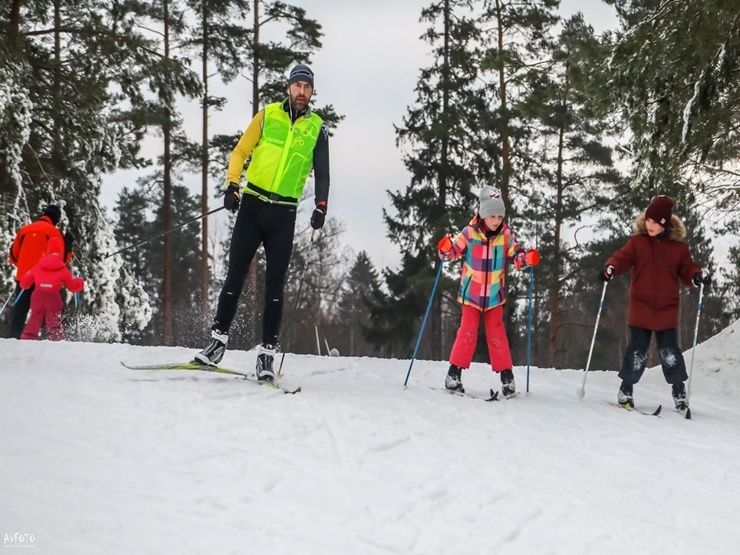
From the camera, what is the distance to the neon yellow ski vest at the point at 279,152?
5.42m

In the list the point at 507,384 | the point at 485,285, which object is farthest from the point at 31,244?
the point at 507,384

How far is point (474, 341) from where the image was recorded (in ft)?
19.6

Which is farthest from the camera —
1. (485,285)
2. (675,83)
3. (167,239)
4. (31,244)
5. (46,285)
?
(167,239)

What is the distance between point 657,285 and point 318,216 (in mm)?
2776

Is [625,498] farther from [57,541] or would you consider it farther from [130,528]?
[57,541]

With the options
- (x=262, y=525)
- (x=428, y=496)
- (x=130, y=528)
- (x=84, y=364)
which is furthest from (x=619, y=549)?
(x=84, y=364)

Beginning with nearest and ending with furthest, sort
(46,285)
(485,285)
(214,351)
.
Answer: (214,351)
(485,285)
(46,285)

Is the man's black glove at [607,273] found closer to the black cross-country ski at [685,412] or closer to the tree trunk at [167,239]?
the black cross-country ski at [685,412]

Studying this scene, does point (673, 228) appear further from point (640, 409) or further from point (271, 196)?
point (271, 196)

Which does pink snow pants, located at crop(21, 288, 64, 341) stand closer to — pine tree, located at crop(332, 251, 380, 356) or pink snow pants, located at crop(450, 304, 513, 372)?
pink snow pants, located at crop(450, 304, 513, 372)

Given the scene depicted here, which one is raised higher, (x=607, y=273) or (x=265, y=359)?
(x=607, y=273)

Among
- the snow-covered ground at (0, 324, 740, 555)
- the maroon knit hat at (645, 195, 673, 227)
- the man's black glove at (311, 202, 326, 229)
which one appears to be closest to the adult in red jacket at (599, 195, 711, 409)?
the maroon knit hat at (645, 195, 673, 227)

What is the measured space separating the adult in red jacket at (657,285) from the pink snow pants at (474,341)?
92cm

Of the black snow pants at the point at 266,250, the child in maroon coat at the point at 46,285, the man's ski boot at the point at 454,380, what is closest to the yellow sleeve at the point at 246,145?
the black snow pants at the point at 266,250
